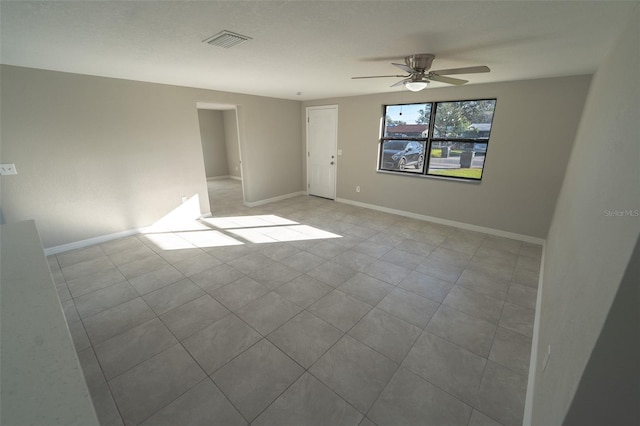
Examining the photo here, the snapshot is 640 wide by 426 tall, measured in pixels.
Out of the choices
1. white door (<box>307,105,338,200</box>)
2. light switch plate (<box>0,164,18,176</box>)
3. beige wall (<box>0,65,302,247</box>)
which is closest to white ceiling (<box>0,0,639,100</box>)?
beige wall (<box>0,65,302,247</box>)

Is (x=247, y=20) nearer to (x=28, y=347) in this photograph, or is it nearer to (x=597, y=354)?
(x=28, y=347)

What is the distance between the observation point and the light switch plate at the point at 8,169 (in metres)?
2.94

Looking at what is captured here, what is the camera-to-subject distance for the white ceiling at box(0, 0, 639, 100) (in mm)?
1539

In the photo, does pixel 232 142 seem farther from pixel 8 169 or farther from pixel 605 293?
pixel 605 293

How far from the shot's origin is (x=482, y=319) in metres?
2.30

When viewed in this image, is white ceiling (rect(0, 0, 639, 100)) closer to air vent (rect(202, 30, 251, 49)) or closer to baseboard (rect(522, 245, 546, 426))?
air vent (rect(202, 30, 251, 49))

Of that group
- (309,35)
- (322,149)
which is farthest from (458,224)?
(309,35)

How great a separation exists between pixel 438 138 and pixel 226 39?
3.66m

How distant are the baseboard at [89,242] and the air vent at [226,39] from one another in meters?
3.32

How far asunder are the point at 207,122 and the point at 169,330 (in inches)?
295

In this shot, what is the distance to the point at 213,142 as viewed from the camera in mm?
8375

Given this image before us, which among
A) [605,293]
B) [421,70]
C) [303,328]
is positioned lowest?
[303,328]

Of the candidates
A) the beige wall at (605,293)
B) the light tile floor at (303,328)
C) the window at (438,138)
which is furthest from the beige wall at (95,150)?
the beige wall at (605,293)

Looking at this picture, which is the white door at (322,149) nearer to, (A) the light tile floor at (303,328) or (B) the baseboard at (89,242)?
(A) the light tile floor at (303,328)
